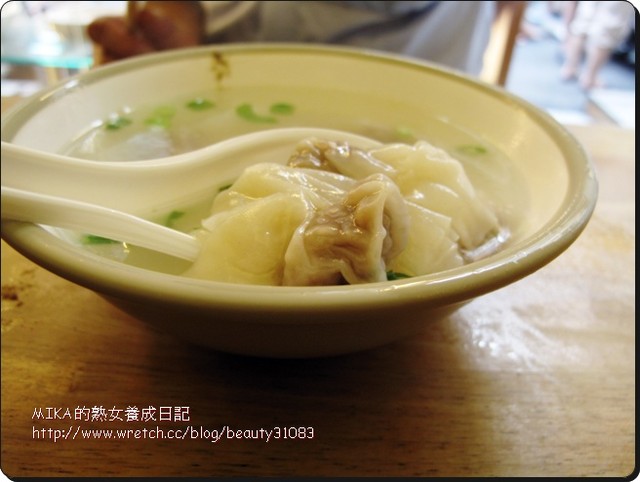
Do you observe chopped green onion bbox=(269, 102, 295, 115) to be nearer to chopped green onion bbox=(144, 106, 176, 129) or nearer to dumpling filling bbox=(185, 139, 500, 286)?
chopped green onion bbox=(144, 106, 176, 129)

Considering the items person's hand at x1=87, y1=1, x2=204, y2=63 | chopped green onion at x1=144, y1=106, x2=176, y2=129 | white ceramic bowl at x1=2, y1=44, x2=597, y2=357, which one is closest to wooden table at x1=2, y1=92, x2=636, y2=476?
white ceramic bowl at x1=2, y1=44, x2=597, y2=357

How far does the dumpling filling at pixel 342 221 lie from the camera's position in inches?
27.0

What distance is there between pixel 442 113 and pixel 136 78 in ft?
2.60

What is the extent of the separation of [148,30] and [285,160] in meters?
0.93

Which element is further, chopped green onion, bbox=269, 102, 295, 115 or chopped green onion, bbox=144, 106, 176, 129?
chopped green onion, bbox=269, 102, 295, 115

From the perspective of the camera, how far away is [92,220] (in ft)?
2.12

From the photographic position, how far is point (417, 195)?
34.6 inches

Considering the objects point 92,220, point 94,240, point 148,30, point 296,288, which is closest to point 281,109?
point 148,30

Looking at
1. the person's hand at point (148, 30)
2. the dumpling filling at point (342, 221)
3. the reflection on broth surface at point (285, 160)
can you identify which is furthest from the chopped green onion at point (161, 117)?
the dumpling filling at point (342, 221)

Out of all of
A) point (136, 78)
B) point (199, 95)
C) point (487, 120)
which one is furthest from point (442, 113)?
point (136, 78)

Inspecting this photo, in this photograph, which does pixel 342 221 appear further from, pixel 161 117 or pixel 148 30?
pixel 148 30

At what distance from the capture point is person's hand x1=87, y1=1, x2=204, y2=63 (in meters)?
1.65

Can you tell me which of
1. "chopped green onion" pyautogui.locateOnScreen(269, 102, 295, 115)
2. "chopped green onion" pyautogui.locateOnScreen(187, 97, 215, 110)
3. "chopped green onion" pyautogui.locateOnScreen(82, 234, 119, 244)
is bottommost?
"chopped green onion" pyautogui.locateOnScreen(269, 102, 295, 115)

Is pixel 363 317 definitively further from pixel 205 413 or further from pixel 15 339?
pixel 15 339
